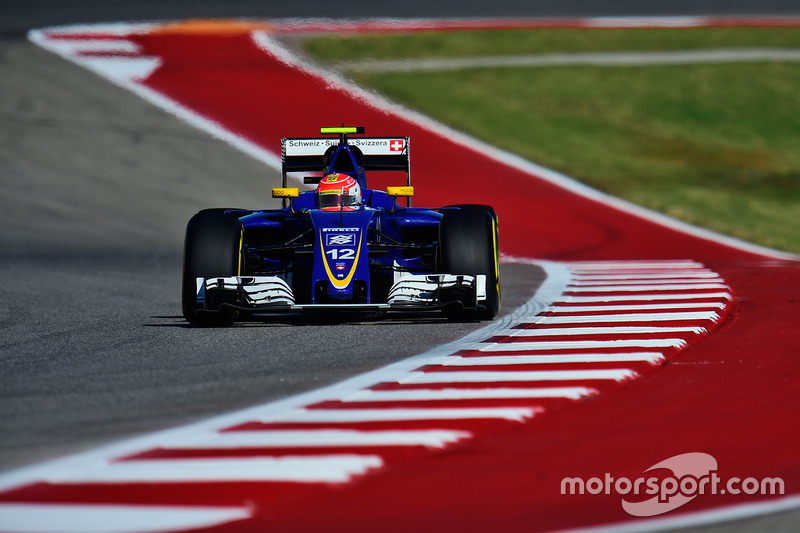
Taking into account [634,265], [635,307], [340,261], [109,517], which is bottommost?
[109,517]

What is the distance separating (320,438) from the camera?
6.02 meters

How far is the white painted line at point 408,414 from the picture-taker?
6.44 meters

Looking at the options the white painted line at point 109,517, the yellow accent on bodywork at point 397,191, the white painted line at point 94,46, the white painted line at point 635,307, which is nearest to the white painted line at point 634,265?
the white painted line at point 635,307

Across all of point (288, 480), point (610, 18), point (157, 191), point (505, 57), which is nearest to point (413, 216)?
point (288, 480)

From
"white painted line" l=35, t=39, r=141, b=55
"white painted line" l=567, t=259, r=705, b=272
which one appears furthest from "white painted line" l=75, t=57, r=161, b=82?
"white painted line" l=567, t=259, r=705, b=272

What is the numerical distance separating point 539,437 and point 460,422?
478 mm

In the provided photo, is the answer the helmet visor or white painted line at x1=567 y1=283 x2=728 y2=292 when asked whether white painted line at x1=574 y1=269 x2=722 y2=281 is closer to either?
white painted line at x1=567 y1=283 x2=728 y2=292

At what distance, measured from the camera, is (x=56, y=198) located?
778 inches

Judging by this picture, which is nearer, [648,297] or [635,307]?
[635,307]

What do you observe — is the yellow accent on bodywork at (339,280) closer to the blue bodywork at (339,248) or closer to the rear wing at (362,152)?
the blue bodywork at (339,248)

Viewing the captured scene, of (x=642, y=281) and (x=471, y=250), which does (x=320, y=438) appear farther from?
(x=642, y=281)

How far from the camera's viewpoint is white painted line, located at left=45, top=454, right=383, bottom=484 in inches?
209

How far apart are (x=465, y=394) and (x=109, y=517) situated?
272 centimetres

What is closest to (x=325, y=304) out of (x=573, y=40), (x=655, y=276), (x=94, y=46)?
(x=655, y=276)
